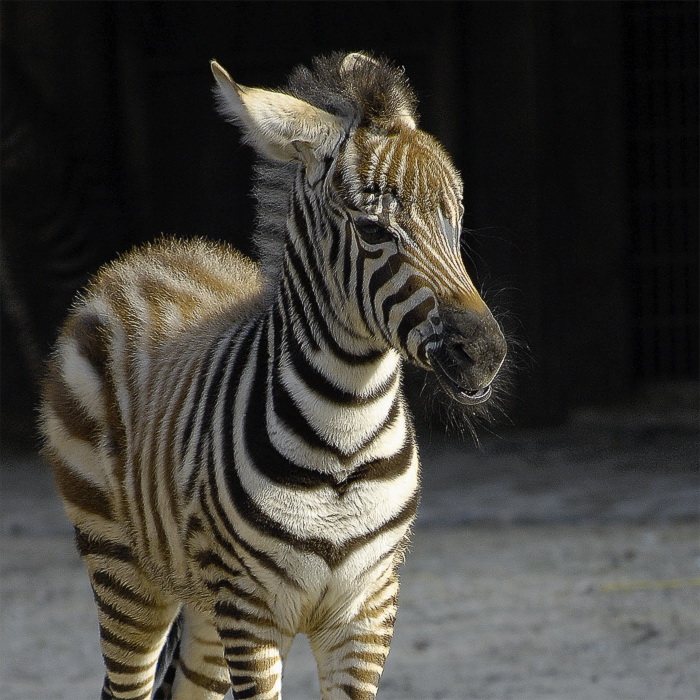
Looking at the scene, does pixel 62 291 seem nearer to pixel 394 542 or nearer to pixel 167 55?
pixel 167 55

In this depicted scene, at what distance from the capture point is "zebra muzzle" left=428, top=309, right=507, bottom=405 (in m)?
2.75

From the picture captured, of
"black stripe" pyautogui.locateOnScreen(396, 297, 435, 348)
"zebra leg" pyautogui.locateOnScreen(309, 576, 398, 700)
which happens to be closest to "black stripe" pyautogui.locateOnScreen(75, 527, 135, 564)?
"zebra leg" pyautogui.locateOnScreen(309, 576, 398, 700)

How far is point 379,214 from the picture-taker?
2.89 meters

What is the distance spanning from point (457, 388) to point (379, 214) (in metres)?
0.46

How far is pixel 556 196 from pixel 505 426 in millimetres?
1965

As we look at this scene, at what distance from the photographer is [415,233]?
2871 mm

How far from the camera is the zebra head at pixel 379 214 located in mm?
2801

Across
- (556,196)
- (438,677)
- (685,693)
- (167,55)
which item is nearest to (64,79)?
(167,55)

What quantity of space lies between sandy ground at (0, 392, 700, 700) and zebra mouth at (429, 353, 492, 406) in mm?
2491

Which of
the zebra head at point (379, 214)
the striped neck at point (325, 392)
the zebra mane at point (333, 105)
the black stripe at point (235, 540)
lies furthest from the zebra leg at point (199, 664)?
the zebra head at point (379, 214)

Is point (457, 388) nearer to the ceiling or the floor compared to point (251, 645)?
nearer to the ceiling

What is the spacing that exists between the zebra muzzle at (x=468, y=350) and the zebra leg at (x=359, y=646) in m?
0.76

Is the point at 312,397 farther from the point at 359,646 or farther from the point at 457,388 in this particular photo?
the point at 359,646

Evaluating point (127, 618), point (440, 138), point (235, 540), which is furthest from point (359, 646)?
point (440, 138)
